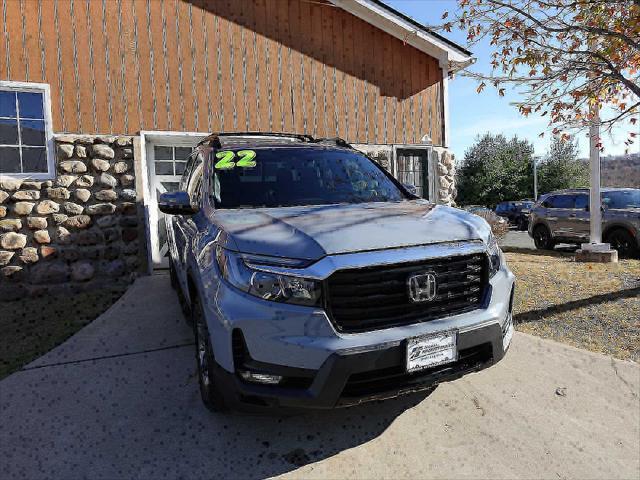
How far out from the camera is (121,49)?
22.6 ft

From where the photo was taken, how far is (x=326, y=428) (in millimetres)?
2947

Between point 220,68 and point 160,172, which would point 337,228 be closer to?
point 160,172

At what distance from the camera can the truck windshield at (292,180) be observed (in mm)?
3326

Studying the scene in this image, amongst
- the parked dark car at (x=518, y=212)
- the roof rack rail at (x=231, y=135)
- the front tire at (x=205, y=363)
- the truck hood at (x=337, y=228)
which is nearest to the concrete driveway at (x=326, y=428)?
the front tire at (x=205, y=363)

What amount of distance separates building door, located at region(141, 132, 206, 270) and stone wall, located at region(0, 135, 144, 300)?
0.27 meters

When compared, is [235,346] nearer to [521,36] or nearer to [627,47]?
[521,36]

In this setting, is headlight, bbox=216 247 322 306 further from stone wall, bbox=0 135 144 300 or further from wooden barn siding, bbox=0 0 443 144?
wooden barn siding, bbox=0 0 443 144

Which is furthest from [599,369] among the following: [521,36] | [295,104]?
[295,104]

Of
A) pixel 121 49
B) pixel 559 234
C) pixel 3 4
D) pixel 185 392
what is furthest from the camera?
pixel 559 234

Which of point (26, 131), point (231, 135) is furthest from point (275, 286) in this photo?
point (26, 131)

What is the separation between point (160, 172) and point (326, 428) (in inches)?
236

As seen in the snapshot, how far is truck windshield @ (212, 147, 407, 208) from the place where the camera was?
333cm

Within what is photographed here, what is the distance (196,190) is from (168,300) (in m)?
2.40

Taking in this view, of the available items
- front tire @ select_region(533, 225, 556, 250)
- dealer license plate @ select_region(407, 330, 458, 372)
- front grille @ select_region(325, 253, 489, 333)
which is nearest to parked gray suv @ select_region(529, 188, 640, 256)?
front tire @ select_region(533, 225, 556, 250)
